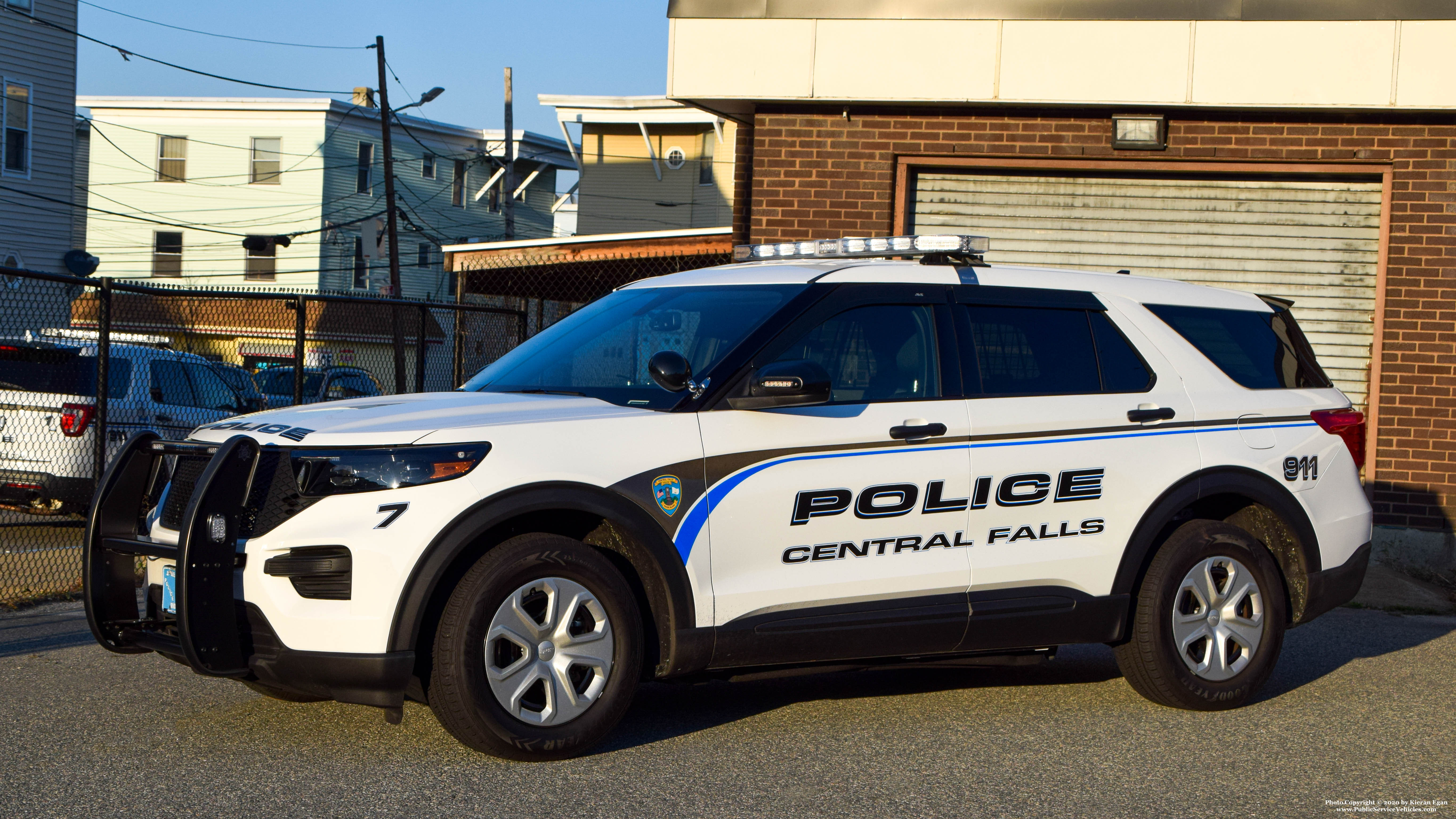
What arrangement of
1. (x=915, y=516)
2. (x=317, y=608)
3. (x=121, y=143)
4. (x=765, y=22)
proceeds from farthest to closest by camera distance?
(x=121, y=143) < (x=765, y=22) < (x=915, y=516) < (x=317, y=608)

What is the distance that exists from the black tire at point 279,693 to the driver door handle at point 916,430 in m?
2.32

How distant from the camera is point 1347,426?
6648mm

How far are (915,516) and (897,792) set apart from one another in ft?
3.90

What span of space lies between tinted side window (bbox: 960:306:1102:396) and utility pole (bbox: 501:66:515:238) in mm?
31508

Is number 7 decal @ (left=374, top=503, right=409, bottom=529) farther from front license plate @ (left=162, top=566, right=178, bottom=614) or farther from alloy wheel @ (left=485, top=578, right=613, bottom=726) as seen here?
front license plate @ (left=162, top=566, right=178, bottom=614)

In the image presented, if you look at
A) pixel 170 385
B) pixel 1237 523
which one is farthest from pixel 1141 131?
pixel 170 385

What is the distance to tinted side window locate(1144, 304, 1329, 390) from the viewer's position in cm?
637

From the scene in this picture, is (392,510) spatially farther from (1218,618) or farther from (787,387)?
(1218,618)

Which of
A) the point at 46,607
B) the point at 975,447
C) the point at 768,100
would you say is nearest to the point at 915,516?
the point at 975,447

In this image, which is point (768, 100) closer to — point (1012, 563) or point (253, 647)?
point (1012, 563)

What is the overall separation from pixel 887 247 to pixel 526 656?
2.40 metres

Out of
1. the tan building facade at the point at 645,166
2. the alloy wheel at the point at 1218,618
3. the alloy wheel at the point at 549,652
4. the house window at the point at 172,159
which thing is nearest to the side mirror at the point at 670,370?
the alloy wheel at the point at 549,652

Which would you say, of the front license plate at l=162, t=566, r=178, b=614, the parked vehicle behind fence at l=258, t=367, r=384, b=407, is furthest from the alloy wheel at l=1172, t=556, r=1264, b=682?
the parked vehicle behind fence at l=258, t=367, r=384, b=407

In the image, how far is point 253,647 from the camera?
4750 mm
